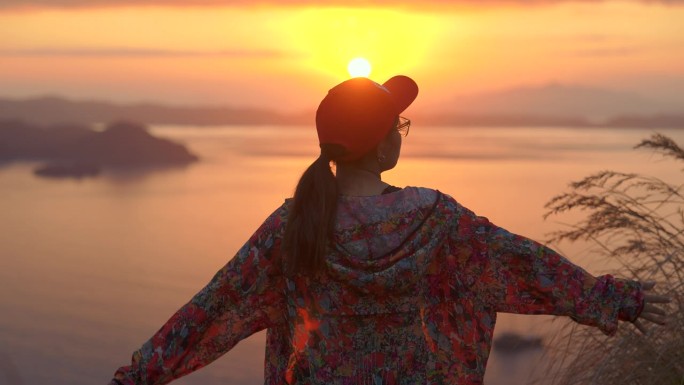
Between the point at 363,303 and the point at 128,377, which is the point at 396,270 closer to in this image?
the point at 363,303

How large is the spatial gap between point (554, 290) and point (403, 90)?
2.56 feet

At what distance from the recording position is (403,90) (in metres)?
3.01

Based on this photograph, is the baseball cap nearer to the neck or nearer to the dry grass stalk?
the neck

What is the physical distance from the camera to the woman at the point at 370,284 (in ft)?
9.45

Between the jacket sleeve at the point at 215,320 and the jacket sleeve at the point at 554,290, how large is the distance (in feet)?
2.03

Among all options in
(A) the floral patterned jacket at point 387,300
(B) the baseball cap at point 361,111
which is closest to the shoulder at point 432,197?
(A) the floral patterned jacket at point 387,300

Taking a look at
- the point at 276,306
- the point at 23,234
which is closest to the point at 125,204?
the point at 23,234

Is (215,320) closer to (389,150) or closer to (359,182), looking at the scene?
(359,182)

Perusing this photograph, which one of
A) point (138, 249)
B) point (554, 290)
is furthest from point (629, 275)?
point (138, 249)

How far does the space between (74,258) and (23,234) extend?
8.58 ft

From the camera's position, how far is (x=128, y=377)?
306 centimetres

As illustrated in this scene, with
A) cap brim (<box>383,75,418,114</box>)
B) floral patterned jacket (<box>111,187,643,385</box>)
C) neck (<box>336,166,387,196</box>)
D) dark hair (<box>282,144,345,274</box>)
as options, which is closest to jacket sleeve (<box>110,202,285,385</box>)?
floral patterned jacket (<box>111,187,643,385</box>)

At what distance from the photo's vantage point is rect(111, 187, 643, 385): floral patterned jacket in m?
2.88

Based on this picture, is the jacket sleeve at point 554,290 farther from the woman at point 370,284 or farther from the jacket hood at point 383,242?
the jacket hood at point 383,242
